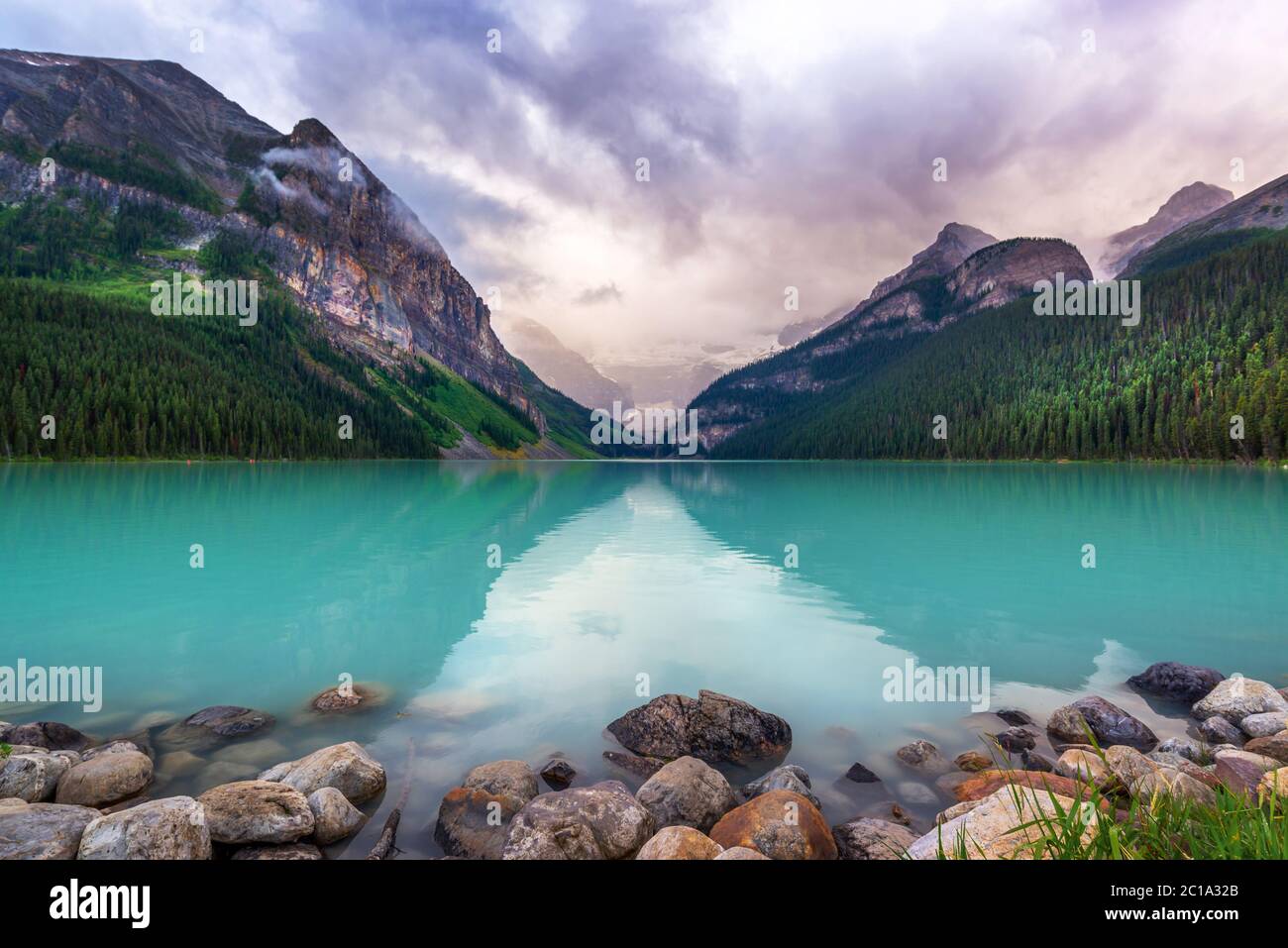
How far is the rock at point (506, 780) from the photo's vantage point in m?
9.04

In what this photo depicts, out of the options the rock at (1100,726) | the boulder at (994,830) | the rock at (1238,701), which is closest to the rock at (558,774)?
the boulder at (994,830)

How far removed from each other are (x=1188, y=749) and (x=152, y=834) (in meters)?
15.3

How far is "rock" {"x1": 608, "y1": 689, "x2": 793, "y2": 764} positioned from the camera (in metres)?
11.0

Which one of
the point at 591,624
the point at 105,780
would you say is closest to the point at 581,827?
the point at 105,780

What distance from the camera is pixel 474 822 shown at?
8.30 m

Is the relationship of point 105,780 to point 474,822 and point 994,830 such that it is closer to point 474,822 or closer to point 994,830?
point 474,822

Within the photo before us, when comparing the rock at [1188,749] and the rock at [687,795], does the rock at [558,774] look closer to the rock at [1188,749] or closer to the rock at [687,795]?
the rock at [687,795]

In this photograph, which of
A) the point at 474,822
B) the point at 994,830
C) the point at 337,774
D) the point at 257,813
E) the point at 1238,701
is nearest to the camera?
the point at 994,830

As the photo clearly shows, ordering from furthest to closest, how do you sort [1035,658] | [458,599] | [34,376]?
[34,376]
[458,599]
[1035,658]

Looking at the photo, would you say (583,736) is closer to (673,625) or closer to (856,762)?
(856,762)

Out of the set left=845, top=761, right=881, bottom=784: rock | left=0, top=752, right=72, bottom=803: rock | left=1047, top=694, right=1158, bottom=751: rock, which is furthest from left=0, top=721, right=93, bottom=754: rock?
left=1047, top=694, right=1158, bottom=751: rock

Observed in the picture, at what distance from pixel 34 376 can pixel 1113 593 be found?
162062mm
